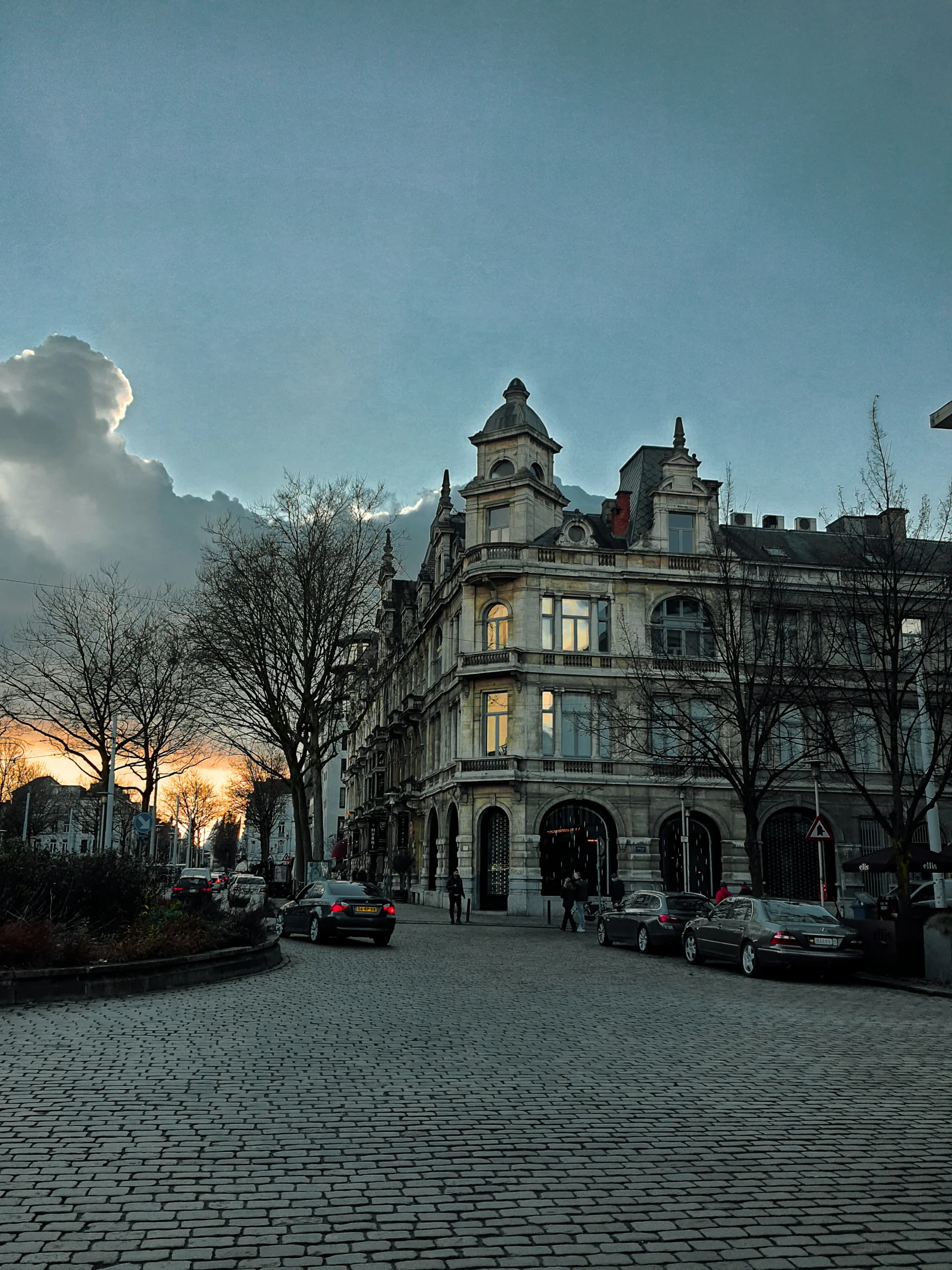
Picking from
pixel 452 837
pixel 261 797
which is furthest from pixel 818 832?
pixel 261 797

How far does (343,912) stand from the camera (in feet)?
84.8

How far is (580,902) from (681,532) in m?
17.9

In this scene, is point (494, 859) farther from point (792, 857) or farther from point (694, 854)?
point (792, 857)

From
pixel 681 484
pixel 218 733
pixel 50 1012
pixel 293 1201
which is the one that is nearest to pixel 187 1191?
pixel 293 1201

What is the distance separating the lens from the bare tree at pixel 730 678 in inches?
1178

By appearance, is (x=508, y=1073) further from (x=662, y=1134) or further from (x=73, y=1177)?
(x=73, y=1177)

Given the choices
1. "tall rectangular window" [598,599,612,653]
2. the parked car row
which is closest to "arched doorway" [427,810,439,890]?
"tall rectangular window" [598,599,612,653]

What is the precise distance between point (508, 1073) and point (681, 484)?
39024 millimetres

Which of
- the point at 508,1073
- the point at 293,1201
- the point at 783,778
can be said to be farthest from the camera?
the point at 783,778

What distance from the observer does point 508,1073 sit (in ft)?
32.0

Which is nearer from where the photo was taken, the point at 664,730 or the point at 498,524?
the point at 664,730

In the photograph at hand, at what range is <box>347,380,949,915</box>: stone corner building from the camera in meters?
43.6

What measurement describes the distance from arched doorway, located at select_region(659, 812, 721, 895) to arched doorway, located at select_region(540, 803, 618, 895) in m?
2.20

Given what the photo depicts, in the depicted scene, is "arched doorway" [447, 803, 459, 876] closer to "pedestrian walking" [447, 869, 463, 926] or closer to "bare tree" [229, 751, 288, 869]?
"pedestrian walking" [447, 869, 463, 926]
